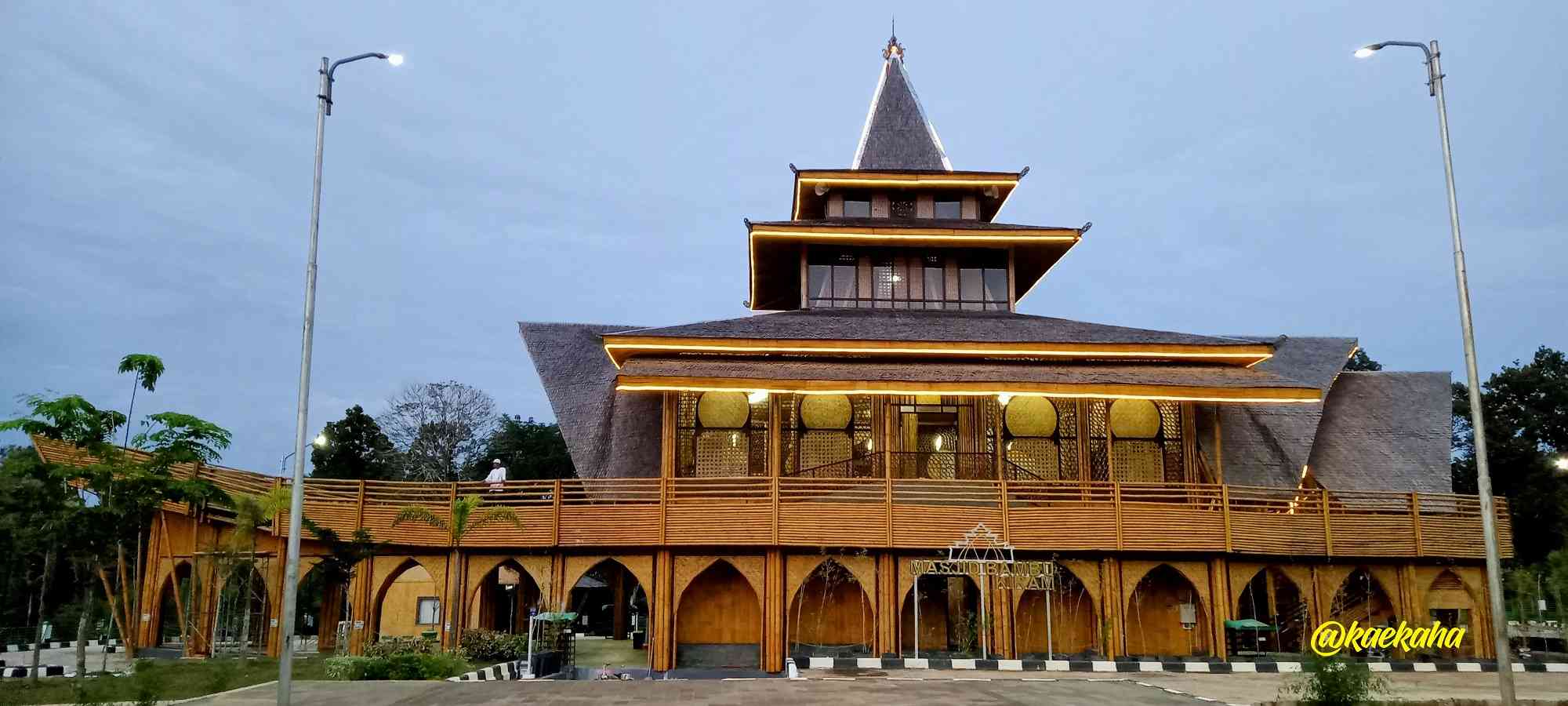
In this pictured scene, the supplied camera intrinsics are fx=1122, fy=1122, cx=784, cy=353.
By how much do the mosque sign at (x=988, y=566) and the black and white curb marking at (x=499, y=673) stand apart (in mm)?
6958

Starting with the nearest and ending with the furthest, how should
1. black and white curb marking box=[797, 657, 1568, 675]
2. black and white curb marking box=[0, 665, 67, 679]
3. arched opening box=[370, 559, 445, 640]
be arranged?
1. black and white curb marking box=[0, 665, 67, 679]
2. black and white curb marking box=[797, 657, 1568, 675]
3. arched opening box=[370, 559, 445, 640]

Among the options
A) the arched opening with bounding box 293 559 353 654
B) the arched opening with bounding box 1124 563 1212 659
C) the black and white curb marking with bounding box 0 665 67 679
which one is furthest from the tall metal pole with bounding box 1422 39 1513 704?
the black and white curb marking with bounding box 0 665 67 679

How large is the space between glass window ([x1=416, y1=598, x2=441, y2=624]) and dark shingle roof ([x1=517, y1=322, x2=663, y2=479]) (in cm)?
582

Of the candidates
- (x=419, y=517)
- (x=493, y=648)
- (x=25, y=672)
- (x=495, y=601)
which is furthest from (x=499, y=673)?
(x=495, y=601)

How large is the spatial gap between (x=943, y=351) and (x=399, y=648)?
1112 centimetres

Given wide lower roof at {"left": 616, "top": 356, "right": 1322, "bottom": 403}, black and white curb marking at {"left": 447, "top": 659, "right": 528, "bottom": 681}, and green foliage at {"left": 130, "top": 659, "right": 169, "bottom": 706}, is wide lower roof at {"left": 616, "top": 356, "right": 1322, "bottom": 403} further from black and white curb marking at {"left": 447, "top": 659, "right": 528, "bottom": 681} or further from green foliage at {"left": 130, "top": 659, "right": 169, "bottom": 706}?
green foliage at {"left": 130, "top": 659, "right": 169, "bottom": 706}

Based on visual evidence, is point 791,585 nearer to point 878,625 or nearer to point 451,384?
point 878,625

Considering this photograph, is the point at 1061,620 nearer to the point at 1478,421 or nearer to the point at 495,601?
the point at 1478,421

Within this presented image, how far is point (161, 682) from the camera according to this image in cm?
1354

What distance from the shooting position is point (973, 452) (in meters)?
22.8

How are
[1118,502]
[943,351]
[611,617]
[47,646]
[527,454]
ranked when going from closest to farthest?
[1118,502] → [943,351] → [47,646] → [611,617] → [527,454]

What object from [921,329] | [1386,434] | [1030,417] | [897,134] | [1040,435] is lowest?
[1040,435]

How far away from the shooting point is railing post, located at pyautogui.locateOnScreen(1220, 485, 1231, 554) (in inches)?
795

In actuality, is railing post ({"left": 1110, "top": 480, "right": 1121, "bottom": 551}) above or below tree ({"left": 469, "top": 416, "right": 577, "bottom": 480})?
below
